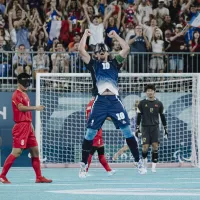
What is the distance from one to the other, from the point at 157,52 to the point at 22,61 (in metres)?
3.65

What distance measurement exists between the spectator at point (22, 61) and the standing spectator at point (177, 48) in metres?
3.86

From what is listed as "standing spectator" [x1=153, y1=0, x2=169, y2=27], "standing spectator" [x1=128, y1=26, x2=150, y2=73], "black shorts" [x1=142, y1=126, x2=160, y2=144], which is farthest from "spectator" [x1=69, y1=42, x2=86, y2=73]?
"black shorts" [x1=142, y1=126, x2=160, y2=144]

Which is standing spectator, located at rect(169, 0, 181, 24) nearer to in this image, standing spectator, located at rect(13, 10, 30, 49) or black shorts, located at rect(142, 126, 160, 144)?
standing spectator, located at rect(13, 10, 30, 49)

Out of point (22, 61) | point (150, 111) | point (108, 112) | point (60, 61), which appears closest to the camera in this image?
point (108, 112)

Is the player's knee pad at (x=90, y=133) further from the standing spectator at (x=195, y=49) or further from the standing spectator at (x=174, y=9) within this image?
the standing spectator at (x=174, y=9)

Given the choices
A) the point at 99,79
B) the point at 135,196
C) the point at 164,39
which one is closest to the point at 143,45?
the point at 164,39

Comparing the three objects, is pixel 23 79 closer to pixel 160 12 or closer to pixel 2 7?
pixel 2 7

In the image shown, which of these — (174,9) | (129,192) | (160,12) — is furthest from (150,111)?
(129,192)

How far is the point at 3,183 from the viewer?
49.6ft

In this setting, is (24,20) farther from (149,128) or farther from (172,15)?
(149,128)

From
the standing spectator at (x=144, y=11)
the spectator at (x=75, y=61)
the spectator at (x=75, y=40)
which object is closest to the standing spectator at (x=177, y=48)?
the standing spectator at (x=144, y=11)

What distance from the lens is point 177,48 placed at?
965 inches

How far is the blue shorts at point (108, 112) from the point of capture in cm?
1562

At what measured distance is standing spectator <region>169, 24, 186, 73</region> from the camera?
24.2 metres
